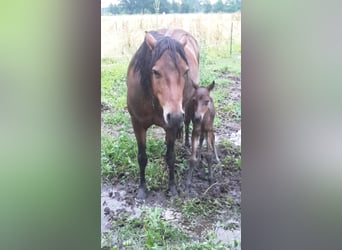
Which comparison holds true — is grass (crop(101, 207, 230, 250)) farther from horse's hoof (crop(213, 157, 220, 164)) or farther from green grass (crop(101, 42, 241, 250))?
horse's hoof (crop(213, 157, 220, 164))

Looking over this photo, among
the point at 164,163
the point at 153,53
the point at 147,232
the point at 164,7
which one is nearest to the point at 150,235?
the point at 147,232

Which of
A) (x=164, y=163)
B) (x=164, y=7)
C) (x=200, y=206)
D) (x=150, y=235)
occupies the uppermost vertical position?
(x=164, y=7)

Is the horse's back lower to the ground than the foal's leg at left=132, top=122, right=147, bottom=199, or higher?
higher

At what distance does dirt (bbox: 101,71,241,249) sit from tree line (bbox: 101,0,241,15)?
0.92 ft

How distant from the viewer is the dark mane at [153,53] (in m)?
1.99

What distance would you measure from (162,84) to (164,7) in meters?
Result: 0.32

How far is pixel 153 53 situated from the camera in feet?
6.55

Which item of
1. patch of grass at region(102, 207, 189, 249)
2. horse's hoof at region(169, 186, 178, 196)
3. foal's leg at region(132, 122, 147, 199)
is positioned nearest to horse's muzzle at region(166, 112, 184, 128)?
foal's leg at region(132, 122, 147, 199)

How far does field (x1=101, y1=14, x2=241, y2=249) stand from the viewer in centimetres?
198

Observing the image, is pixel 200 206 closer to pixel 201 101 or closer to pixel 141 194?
pixel 141 194
